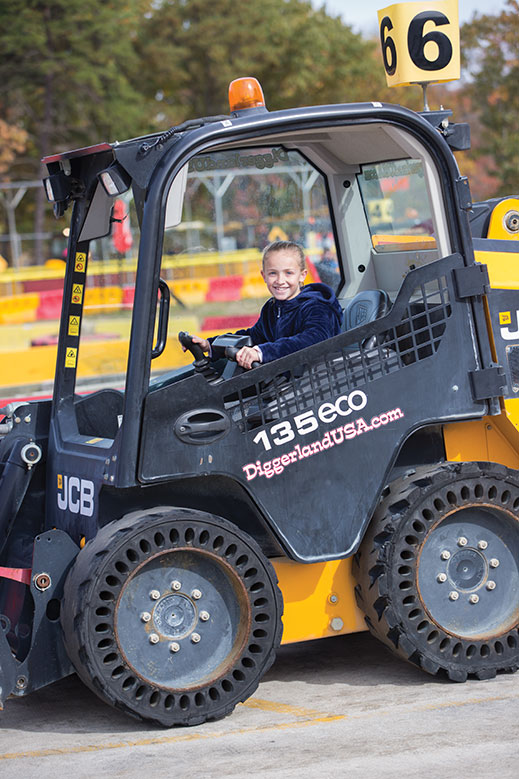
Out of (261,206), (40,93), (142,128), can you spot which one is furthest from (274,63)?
(261,206)

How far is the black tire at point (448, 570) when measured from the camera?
4.84 meters

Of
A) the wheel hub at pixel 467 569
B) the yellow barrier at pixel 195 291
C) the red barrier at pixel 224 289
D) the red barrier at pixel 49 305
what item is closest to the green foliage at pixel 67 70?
the red barrier at pixel 49 305

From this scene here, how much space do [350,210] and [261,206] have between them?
3.35 ft

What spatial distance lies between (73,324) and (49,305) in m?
19.3

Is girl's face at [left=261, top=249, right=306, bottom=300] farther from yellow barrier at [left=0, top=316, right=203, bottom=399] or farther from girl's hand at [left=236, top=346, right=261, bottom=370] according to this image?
yellow barrier at [left=0, top=316, right=203, bottom=399]

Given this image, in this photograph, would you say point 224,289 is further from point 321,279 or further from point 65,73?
point 65,73

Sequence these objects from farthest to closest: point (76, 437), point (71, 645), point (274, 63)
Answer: point (274, 63)
point (76, 437)
point (71, 645)

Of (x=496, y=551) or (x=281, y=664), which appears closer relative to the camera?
(x=496, y=551)

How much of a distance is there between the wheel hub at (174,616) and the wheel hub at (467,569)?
1178 millimetres

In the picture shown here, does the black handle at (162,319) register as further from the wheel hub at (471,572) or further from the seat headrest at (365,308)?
the wheel hub at (471,572)

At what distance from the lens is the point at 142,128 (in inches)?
1889

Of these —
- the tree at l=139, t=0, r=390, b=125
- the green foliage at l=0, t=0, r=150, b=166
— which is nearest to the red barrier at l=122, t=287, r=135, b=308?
the green foliage at l=0, t=0, r=150, b=166

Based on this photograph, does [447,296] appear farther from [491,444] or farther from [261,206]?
[261,206]

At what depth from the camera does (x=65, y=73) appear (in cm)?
4316
